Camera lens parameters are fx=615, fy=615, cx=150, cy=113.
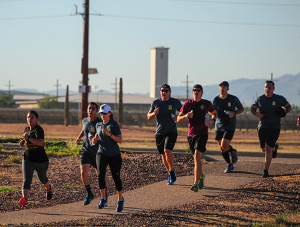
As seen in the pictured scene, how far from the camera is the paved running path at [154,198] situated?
30.5 ft

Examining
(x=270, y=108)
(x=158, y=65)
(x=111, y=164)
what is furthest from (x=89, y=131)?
(x=158, y=65)

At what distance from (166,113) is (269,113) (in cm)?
249

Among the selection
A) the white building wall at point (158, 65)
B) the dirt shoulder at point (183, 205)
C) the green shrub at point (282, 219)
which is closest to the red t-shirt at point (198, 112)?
the dirt shoulder at point (183, 205)

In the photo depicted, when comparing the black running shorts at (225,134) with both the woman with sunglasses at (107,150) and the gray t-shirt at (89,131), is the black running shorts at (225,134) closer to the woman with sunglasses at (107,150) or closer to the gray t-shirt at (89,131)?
the gray t-shirt at (89,131)

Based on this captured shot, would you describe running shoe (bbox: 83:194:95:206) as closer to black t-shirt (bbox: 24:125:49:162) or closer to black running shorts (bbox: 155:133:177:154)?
black t-shirt (bbox: 24:125:49:162)

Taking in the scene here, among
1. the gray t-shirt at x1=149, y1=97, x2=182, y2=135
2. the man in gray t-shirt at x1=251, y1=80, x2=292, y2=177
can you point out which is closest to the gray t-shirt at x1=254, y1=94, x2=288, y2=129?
the man in gray t-shirt at x1=251, y1=80, x2=292, y2=177

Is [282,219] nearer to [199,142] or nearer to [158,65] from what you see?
[199,142]

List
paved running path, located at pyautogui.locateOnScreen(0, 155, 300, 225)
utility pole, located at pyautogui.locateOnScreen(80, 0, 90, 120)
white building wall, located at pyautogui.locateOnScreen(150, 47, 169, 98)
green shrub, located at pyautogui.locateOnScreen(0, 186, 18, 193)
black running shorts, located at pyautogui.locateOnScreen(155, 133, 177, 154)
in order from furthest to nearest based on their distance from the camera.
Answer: white building wall, located at pyautogui.locateOnScreen(150, 47, 169, 98) → utility pole, located at pyautogui.locateOnScreen(80, 0, 90, 120) → black running shorts, located at pyautogui.locateOnScreen(155, 133, 177, 154) → green shrub, located at pyautogui.locateOnScreen(0, 186, 18, 193) → paved running path, located at pyautogui.locateOnScreen(0, 155, 300, 225)

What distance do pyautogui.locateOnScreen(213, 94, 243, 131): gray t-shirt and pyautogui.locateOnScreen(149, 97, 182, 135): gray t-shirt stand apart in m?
1.33

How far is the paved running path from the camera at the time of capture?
9289 millimetres

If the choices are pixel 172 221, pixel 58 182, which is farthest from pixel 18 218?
pixel 58 182

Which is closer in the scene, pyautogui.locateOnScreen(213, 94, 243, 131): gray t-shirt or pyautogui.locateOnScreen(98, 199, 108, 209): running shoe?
pyautogui.locateOnScreen(98, 199, 108, 209): running shoe

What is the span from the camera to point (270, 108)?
522 inches

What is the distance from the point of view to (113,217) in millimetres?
9078
